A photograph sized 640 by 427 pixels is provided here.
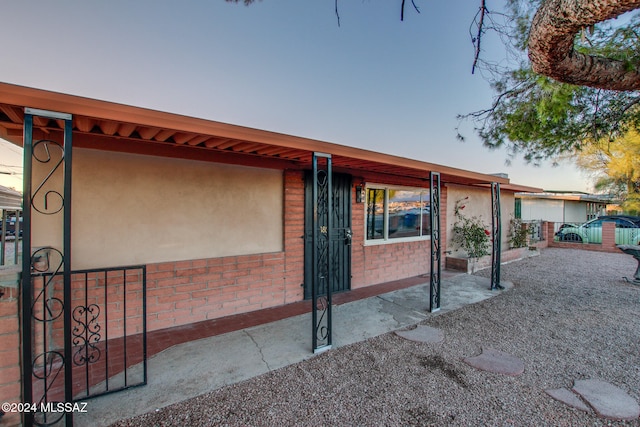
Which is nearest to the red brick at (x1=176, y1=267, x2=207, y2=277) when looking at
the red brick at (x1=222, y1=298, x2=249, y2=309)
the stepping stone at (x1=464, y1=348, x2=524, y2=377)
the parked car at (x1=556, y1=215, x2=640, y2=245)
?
the red brick at (x1=222, y1=298, x2=249, y2=309)

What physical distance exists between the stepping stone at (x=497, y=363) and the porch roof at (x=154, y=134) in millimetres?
2608

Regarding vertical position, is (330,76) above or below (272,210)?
above

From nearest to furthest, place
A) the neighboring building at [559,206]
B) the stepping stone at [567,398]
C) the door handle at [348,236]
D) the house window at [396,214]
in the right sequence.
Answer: the stepping stone at [567,398] < the door handle at [348,236] < the house window at [396,214] < the neighboring building at [559,206]

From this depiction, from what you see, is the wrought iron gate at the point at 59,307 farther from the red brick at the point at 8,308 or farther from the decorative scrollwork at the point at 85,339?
the red brick at the point at 8,308

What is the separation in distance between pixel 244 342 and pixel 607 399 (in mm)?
3652

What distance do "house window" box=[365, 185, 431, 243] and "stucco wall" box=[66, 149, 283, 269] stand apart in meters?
2.26

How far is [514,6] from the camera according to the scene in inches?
146

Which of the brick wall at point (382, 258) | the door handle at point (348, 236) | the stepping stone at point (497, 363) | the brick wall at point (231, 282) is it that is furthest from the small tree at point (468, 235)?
the brick wall at point (231, 282)

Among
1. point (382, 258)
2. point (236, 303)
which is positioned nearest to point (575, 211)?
Answer: point (382, 258)

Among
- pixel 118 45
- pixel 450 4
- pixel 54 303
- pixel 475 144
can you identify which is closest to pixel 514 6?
pixel 450 4

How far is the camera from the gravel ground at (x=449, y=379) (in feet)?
7.44

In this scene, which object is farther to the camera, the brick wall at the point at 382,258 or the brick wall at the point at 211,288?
the brick wall at the point at 382,258

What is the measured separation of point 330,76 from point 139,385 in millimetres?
7103

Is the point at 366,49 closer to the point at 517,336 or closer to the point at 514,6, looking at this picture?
the point at 514,6
